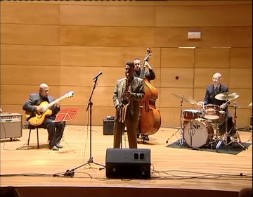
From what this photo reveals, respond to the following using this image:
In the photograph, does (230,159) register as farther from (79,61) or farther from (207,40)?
(79,61)

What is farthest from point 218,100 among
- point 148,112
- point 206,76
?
point 206,76

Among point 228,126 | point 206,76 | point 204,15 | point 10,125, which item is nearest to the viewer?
point 228,126

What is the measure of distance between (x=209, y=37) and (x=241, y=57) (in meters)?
0.84

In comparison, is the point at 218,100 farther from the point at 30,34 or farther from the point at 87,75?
the point at 30,34

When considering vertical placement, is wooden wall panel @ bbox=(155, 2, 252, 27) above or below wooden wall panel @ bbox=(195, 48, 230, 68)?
above

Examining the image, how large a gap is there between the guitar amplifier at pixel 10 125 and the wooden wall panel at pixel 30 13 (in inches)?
107

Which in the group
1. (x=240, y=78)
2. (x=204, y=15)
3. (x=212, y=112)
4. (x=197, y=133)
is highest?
(x=204, y=15)

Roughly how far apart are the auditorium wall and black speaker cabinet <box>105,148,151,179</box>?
4.48 meters

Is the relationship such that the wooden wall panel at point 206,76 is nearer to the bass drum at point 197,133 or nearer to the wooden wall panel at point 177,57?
the wooden wall panel at point 177,57

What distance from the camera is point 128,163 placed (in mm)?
4922

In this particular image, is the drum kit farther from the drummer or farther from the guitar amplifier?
the guitar amplifier

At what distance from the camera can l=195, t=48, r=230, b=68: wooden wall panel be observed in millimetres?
9227

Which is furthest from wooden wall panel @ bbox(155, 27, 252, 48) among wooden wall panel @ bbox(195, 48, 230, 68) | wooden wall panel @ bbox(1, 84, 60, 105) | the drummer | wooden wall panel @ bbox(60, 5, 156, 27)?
wooden wall panel @ bbox(1, 84, 60, 105)

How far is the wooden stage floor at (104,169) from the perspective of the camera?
4738 mm
